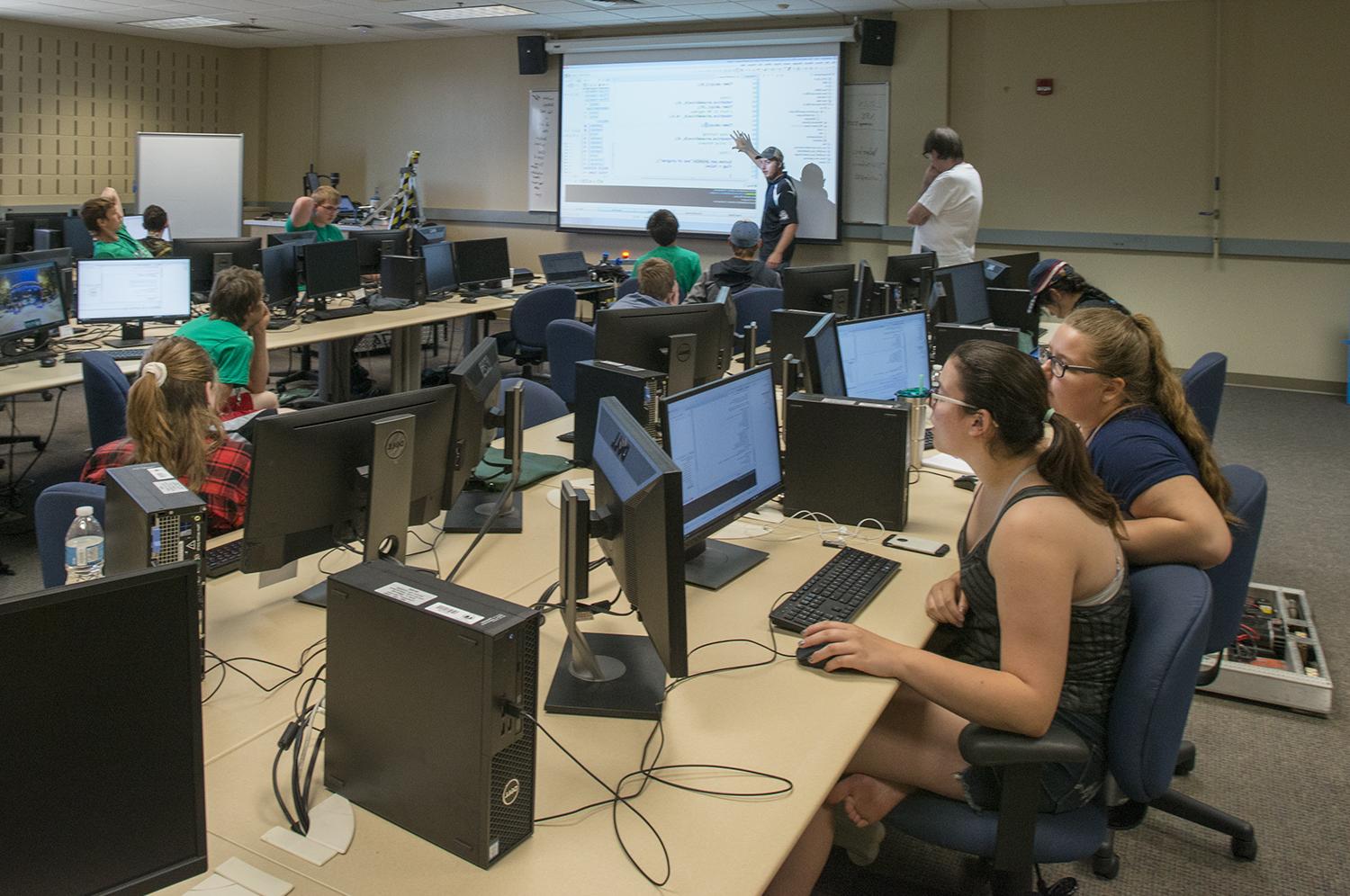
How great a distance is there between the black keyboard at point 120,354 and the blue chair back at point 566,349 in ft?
6.06

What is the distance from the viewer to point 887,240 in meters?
8.95

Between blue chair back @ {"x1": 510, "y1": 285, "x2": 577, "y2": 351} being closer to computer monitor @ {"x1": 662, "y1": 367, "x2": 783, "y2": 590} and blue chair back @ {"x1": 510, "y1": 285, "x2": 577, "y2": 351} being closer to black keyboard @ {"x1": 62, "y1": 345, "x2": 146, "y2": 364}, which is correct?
black keyboard @ {"x1": 62, "y1": 345, "x2": 146, "y2": 364}

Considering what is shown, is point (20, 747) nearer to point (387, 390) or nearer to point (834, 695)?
point (834, 695)

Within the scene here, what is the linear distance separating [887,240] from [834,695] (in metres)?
7.57

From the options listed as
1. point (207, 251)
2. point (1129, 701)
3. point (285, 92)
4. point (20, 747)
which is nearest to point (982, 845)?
point (1129, 701)

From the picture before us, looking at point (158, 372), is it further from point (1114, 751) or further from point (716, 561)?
point (1114, 751)

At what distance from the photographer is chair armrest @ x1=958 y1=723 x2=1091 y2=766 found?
5.71 ft

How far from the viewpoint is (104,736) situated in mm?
1054

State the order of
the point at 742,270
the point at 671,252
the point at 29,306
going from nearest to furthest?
1. the point at 29,306
2. the point at 742,270
3. the point at 671,252

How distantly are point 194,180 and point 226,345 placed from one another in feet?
24.8

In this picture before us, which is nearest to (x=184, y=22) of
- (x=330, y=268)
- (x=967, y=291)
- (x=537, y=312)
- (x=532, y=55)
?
(x=532, y=55)

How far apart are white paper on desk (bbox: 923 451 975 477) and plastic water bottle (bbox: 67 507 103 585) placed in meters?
2.30

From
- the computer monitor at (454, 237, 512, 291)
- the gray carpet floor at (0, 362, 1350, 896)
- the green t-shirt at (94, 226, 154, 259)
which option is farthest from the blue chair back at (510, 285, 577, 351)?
the gray carpet floor at (0, 362, 1350, 896)

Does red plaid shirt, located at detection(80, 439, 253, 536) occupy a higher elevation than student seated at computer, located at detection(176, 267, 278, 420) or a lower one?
lower
